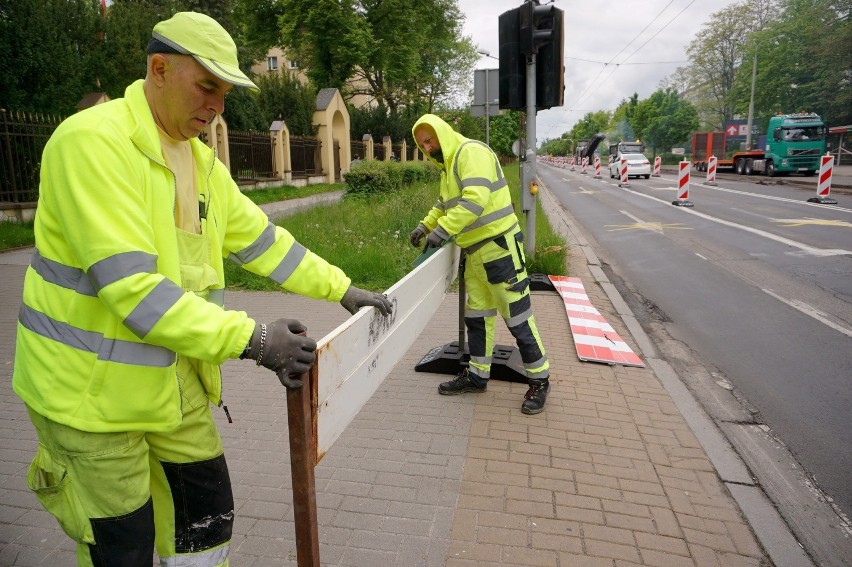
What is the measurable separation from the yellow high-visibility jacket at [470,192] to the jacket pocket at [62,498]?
2.62m

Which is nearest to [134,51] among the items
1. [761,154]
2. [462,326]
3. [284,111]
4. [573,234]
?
[284,111]

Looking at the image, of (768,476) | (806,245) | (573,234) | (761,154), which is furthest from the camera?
(761,154)

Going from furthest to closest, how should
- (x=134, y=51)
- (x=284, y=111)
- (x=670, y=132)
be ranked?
(x=670, y=132)
(x=284, y=111)
(x=134, y=51)

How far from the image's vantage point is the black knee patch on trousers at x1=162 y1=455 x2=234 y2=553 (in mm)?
1919

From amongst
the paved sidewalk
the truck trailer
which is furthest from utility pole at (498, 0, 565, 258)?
the truck trailer

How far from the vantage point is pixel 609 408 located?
4.18 m

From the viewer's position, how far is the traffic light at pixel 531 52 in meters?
7.18

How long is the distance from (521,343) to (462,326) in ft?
2.72

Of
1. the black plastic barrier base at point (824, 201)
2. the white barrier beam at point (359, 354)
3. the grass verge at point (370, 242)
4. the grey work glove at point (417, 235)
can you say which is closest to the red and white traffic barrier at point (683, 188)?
the black plastic barrier base at point (824, 201)

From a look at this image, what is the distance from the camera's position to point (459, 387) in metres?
4.43

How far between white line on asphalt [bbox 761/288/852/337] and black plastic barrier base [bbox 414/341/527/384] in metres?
3.51

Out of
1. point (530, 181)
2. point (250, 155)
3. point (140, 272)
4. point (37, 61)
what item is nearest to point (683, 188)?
point (530, 181)

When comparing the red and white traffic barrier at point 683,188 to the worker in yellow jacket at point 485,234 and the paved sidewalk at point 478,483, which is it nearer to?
the paved sidewalk at point 478,483

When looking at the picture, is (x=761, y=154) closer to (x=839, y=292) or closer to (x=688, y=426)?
(x=839, y=292)
